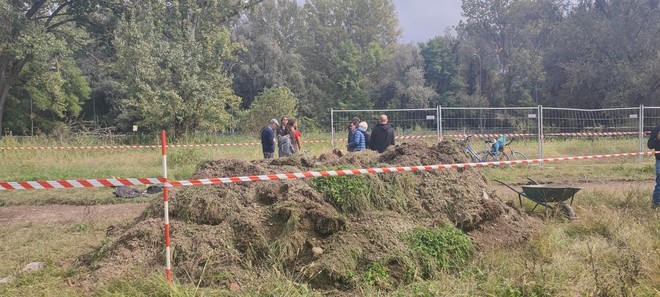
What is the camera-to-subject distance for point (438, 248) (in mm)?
5414

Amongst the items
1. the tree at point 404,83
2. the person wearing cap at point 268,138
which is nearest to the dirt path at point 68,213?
the person wearing cap at point 268,138

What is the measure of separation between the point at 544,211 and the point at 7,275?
744 cm

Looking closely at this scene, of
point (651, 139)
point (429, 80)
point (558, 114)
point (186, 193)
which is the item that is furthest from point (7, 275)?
point (429, 80)

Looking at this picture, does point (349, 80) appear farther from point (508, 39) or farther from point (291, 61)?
point (508, 39)

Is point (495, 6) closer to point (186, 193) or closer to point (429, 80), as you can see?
point (429, 80)

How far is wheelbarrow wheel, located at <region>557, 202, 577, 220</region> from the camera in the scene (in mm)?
7355

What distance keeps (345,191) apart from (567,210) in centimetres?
380

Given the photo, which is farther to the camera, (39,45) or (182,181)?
(39,45)

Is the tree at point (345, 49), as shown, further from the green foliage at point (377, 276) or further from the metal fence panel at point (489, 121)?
the green foliage at point (377, 276)

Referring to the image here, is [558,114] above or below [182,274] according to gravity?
above

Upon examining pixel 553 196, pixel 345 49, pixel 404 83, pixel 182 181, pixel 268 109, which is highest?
Result: pixel 345 49

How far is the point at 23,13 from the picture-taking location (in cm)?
2883

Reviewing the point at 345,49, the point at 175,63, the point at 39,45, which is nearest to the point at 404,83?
the point at 345,49

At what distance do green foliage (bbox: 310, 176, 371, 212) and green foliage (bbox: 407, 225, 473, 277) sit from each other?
716mm
